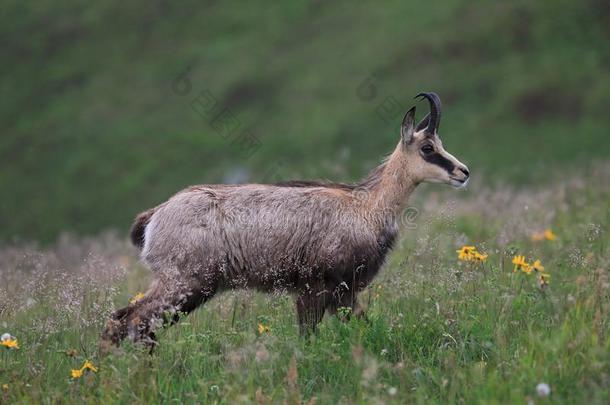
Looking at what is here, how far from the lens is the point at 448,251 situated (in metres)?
9.46

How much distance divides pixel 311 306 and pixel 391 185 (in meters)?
1.60

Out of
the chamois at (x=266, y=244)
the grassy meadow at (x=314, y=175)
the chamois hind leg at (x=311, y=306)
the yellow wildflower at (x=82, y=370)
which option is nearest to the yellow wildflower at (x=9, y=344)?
the grassy meadow at (x=314, y=175)

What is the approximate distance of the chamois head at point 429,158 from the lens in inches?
334

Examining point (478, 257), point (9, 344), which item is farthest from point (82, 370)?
point (478, 257)

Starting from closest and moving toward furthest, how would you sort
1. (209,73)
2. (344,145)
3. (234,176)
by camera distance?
1. (234,176)
2. (344,145)
3. (209,73)

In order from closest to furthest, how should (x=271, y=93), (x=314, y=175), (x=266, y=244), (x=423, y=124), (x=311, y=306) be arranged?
(x=311, y=306) < (x=266, y=244) < (x=423, y=124) < (x=314, y=175) < (x=271, y=93)

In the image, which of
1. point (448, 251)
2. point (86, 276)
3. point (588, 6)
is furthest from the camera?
point (588, 6)

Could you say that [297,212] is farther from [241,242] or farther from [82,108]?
[82,108]

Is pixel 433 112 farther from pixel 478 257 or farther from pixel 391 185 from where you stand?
pixel 478 257

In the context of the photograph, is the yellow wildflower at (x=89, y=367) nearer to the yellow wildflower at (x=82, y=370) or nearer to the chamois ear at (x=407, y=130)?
the yellow wildflower at (x=82, y=370)

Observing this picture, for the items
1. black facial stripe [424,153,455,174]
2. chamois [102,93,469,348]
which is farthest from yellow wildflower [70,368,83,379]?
black facial stripe [424,153,455,174]

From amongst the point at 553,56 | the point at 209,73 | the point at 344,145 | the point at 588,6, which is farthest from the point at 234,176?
the point at 588,6

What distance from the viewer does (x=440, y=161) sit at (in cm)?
853

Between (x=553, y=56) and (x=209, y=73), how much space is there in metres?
14.5
